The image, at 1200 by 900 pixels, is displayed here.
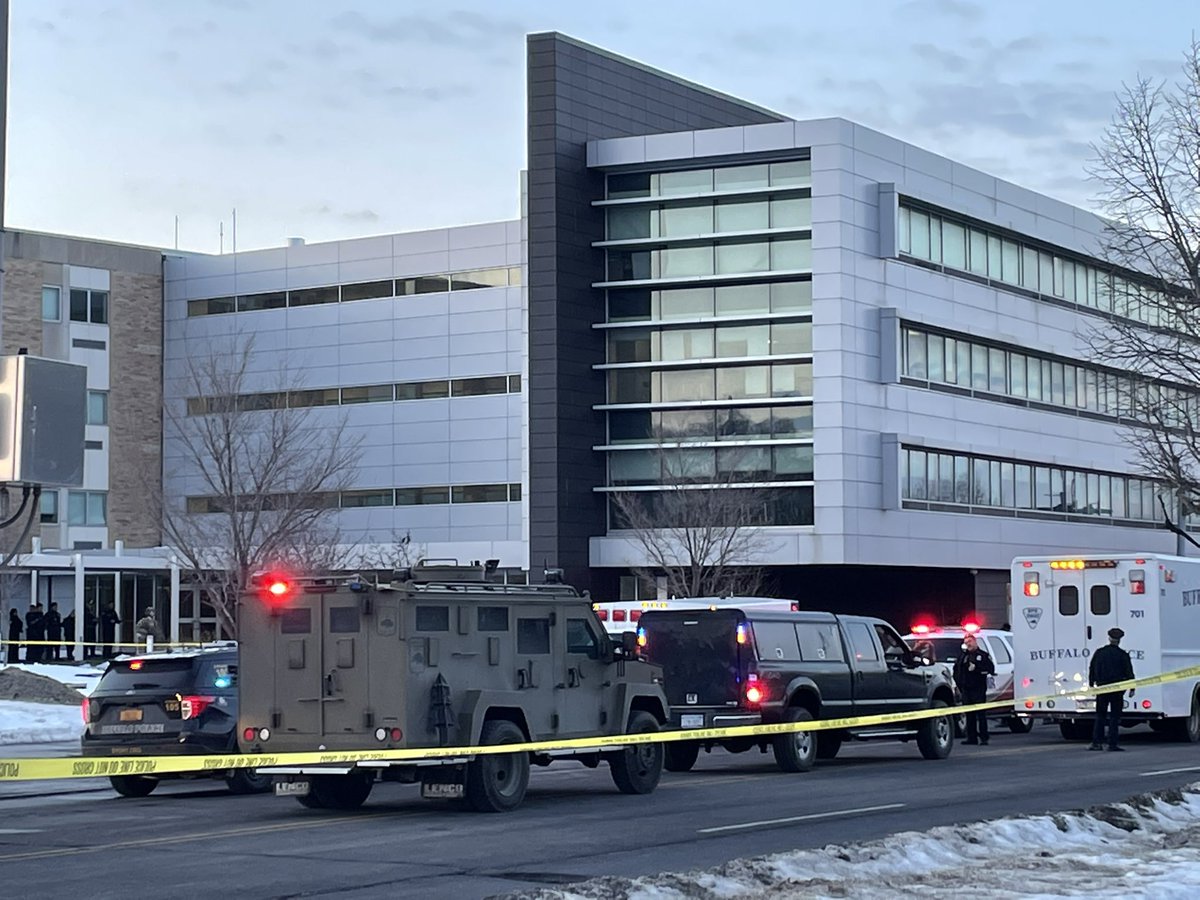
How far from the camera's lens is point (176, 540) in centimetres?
4719

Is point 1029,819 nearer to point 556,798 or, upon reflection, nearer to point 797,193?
point 556,798

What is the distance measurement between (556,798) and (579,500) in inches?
1954

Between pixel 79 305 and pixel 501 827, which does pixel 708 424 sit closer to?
pixel 79 305

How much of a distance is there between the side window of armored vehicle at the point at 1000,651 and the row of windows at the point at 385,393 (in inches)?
1507

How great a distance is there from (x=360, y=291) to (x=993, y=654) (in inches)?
1806

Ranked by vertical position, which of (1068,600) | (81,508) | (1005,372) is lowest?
(1068,600)

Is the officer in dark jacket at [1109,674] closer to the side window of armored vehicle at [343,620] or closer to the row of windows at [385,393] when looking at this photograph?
the side window of armored vehicle at [343,620]

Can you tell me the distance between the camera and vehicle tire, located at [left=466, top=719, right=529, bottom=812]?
17.4m

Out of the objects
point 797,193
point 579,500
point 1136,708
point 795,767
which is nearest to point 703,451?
point 579,500

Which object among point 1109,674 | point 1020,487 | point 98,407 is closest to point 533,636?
point 1109,674

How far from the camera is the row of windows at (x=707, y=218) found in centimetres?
6644

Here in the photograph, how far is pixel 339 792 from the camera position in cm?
1838

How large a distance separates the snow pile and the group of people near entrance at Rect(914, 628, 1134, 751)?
1099 centimetres

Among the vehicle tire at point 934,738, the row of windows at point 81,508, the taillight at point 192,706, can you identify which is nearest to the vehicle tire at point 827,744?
the vehicle tire at point 934,738
